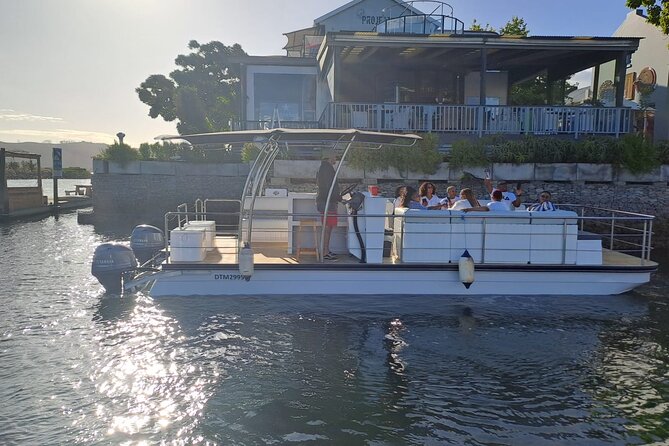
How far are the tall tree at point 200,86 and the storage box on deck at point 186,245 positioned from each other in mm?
27831

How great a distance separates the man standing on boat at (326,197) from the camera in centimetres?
898

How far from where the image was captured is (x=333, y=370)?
6379 millimetres

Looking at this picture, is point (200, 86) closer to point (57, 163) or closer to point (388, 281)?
point (57, 163)

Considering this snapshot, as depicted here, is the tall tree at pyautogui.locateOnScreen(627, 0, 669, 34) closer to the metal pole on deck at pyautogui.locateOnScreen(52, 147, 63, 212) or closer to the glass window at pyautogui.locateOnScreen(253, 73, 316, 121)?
the glass window at pyautogui.locateOnScreen(253, 73, 316, 121)

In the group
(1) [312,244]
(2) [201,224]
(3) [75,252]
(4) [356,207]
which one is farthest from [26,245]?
(4) [356,207]

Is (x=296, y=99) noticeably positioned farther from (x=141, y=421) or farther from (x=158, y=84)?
(x=141, y=421)

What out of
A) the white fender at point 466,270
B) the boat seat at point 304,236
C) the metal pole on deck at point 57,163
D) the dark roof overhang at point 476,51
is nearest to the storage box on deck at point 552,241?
the white fender at point 466,270

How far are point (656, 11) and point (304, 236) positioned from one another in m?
12.1

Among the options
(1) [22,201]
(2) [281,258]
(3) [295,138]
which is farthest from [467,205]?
(1) [22,201]

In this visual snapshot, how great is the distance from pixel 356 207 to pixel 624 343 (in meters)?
4.40

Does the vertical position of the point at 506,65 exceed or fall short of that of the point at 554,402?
it exceeds it

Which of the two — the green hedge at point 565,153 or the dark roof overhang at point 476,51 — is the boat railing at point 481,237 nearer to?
the green hedge at point 565,153

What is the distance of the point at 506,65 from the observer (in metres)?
20.8

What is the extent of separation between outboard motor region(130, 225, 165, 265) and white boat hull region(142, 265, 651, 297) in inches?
49.6
